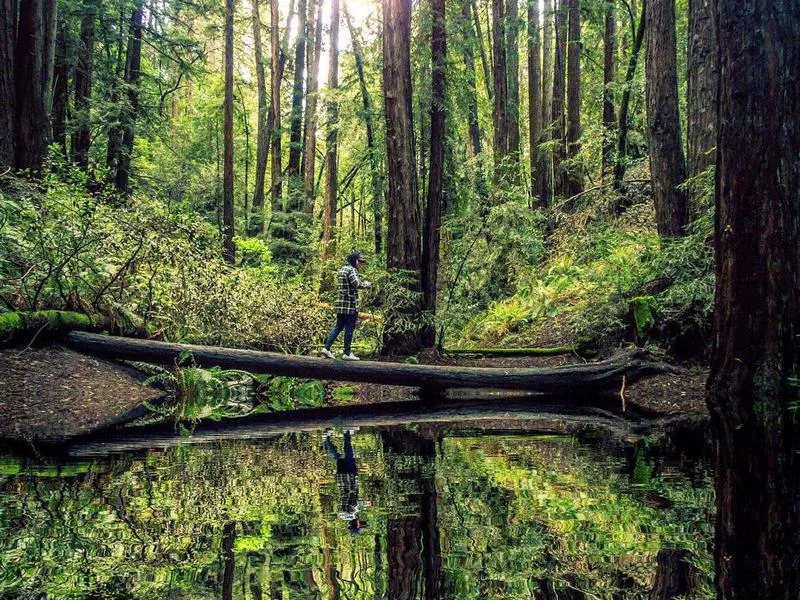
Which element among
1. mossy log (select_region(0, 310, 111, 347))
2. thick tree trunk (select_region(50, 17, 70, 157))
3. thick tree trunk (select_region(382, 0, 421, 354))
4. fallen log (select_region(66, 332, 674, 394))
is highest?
thick tree trunk (select_region(50, 17, 70, 157))

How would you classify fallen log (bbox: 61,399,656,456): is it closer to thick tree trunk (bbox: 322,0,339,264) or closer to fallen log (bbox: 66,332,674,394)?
fallen log (bbox: 66,332,674,394)

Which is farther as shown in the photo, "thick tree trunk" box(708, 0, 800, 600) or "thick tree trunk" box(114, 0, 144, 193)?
"thick tree trunk" box(114, 0, 144, 193)

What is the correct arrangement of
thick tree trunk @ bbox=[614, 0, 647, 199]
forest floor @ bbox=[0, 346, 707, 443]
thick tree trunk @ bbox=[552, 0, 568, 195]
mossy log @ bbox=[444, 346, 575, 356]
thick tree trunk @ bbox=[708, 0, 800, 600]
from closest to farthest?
thick tree trunk @ bbox=[708, 0, 800, 600] → forest floor @ bbox=[0, 346, 707, 443] → mossy log @ bbox=[444, 346, 575, 356] → thick tree trunk @ bbox=[614, 0, 647, 199] → thick tree trunk @ bbox=[552, 0, 568, 195]

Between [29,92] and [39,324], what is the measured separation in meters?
5.35

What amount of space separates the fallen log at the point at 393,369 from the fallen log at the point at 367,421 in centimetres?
35

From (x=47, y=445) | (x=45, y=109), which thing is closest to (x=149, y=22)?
(x=45, y=109)

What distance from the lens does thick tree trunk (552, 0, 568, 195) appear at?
19.0 m

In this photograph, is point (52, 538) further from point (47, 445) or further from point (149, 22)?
point (149, 22)

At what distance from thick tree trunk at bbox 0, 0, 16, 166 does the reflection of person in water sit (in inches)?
348

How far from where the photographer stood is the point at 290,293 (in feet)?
45.4

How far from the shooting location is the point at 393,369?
1025cm

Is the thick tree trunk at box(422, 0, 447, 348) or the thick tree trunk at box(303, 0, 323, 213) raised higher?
the thick tree trunk at box(303, 0, 323, 213)

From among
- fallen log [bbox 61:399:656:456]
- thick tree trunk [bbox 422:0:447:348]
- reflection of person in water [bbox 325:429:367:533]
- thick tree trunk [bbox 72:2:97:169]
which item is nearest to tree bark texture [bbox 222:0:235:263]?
thick tree trunk [bbox 72:2:97:169]

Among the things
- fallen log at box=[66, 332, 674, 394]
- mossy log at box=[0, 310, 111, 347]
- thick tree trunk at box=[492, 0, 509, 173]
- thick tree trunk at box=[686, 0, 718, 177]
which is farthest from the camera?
thick tree trunk at box=[492, 0, 509, 173]
